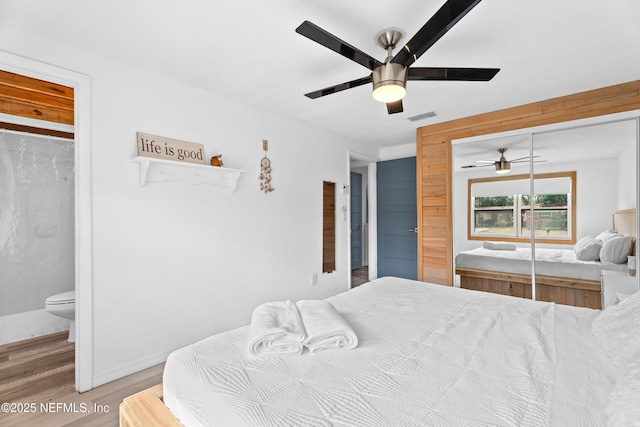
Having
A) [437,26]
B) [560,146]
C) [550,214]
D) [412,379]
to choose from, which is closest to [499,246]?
[550,214]

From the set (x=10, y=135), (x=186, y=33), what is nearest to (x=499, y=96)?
(x=186, y=33)

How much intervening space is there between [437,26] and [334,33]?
78cm

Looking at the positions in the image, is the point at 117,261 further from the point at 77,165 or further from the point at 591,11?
the point at 591,11

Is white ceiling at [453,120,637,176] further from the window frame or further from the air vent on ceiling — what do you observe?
the air vent on ceiling

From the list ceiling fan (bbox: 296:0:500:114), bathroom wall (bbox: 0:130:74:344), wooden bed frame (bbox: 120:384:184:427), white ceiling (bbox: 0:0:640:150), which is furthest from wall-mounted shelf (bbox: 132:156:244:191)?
bathroom wall (bbox: 0:130:74:344)

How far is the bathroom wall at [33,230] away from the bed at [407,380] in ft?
9.55

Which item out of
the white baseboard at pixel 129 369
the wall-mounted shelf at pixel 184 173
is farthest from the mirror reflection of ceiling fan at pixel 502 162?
the white baseboard at pixel 129 369

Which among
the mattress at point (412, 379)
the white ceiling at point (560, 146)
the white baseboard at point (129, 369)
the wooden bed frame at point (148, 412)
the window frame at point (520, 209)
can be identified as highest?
the white ceiling at point (560, 146)

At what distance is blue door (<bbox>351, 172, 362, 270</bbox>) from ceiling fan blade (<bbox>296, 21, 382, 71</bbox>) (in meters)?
4.48

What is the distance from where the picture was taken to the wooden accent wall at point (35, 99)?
104 inches

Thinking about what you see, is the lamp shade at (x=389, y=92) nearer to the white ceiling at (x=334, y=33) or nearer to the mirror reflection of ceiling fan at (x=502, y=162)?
the white ceiling at (x=334, y=33)

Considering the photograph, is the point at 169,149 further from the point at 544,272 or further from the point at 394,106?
the point at 544,272

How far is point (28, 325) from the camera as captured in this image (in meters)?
3.07

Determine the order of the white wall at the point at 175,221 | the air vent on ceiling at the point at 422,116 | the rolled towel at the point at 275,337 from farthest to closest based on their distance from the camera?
the air vent on ceiling at the point at 422,116 → the white wall at the point at 175,221 → the rolled towel at the point at 275,337
